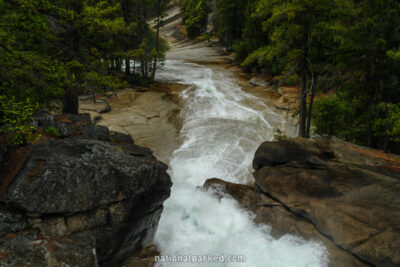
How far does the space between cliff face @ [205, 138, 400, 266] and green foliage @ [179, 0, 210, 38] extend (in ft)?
207

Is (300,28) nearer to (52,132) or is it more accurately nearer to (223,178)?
(223,178)

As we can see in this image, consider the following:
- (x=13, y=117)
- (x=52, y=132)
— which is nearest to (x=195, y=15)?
(x=52, y=132)

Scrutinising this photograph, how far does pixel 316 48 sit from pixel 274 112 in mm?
8112

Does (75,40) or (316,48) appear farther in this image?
(316,48)

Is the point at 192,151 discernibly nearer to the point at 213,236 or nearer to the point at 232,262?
the point at 213,236

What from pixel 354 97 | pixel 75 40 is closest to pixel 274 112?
pixel 354 97

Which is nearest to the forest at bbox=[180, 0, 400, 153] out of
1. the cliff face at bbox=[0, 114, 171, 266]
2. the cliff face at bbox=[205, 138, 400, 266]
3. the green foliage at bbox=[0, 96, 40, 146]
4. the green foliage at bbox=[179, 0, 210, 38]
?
the cliff face at bbox=[205, 138, 400, 266]

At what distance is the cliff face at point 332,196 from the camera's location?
21.1 feet

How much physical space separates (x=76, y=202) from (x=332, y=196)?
24.7 ft

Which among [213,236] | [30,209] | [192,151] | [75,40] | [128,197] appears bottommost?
[213,236]

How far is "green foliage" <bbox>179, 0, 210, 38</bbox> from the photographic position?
66.1m

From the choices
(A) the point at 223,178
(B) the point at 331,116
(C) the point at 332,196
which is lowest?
(A) the point at 223,178

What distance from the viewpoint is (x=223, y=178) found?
12211 mm

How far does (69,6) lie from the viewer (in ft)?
32.7
